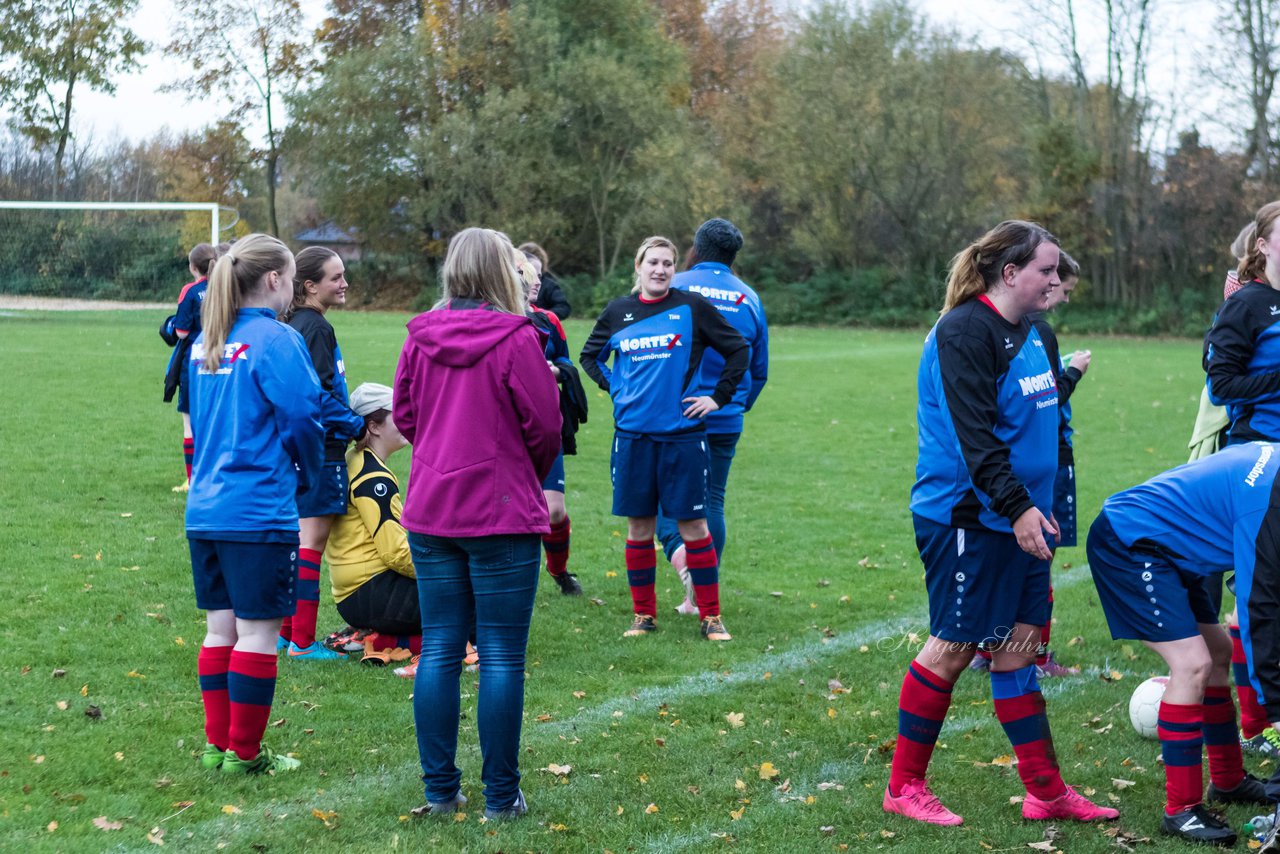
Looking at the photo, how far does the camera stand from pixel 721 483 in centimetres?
769

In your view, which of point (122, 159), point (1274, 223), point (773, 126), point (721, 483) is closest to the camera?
point (1274, 223)

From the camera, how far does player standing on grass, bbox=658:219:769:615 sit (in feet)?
23.7

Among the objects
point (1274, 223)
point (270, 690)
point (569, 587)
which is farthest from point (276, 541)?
point (1274, 223)

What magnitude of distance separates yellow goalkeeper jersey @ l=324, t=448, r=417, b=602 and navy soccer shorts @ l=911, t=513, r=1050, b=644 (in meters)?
2.86

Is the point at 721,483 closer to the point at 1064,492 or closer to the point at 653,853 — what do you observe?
the point at 1064,492

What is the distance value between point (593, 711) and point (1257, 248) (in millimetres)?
3379

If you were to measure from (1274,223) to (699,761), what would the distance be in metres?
3.08

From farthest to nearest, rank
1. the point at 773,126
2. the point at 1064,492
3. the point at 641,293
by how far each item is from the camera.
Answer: the point at 773,126
the point at 641,293
the point at 1064,492

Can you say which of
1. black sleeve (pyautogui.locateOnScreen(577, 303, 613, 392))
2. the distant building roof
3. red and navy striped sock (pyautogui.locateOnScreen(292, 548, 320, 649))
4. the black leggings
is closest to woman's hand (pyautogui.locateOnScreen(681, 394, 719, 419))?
black sleeve (pyautogui.locateOnScreen(577, 303, 613, 392))

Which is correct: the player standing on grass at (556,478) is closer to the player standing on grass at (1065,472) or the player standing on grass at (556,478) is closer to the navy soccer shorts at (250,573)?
the navy soccer shorts at (250,573)

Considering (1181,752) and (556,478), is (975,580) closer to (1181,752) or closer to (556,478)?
(1181,752)

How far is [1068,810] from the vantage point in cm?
439

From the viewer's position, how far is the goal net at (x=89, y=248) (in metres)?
27.8

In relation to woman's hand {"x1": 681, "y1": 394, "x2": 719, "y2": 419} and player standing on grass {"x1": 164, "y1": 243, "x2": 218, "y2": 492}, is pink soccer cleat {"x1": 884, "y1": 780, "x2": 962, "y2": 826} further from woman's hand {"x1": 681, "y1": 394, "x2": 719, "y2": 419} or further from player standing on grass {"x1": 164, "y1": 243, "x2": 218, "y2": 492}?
player standing on grass {"x1": 164, "y1": 243, "x2": 218, "y2": 492}
